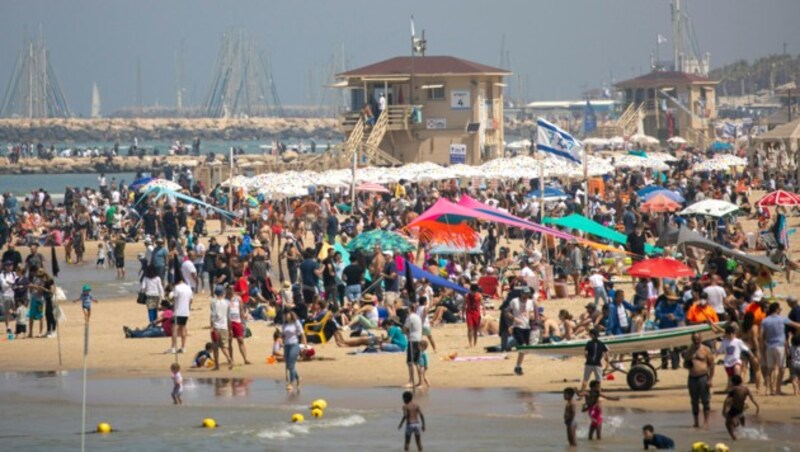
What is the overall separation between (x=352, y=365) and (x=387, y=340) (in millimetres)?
1201

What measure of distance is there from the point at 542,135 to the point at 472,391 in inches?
601

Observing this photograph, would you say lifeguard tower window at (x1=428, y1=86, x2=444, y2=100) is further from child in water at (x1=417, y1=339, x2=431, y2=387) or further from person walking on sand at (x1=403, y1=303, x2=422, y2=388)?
person walking on sand at (x1=403, y1=303, x2=422, y2=388)

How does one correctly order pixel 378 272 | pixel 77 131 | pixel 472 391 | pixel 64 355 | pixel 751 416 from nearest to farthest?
pixel 751 416 → pixel 472 391 → pixel 64 355 → pixel 378 272 → pixel 77 131

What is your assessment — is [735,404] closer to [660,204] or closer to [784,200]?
[784,200]

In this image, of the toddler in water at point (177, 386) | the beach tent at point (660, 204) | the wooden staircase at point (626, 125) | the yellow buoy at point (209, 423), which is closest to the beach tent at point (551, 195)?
the beach tent at point (660, 204)

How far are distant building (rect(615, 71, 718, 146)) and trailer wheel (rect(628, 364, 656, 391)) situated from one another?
205 ft

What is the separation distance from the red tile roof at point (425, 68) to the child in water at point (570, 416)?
4263 centimetres

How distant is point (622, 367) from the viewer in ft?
66.3

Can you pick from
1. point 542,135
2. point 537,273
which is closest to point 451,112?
point 542,135

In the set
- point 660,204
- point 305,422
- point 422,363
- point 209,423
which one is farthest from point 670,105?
point 209,423

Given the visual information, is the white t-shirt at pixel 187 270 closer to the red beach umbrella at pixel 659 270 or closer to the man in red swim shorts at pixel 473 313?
the man in red swim shorts at pixel 473 313

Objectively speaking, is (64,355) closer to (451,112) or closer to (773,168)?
(451,112)

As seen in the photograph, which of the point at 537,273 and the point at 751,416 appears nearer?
the point at 751,416

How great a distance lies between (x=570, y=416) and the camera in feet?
53.3
